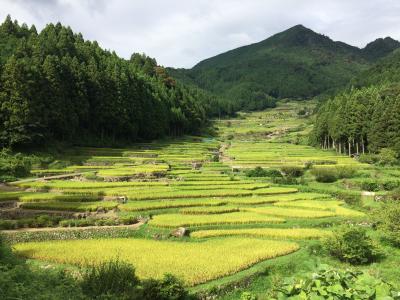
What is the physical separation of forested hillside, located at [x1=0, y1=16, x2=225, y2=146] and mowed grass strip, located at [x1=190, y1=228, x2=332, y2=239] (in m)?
33.4

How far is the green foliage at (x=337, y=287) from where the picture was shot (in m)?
6.86

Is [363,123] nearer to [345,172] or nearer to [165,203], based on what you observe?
[345,172]

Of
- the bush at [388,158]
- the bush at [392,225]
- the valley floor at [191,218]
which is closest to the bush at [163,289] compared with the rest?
the valley floor at [191,218]

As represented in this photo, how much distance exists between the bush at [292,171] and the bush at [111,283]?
4322cm

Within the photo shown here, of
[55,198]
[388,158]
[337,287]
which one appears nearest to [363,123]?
[388,158]

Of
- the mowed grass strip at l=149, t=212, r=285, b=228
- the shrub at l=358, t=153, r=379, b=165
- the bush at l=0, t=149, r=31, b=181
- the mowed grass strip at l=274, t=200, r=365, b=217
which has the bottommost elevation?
the mowed grass strip at l=274, t=200, r=365, b=217

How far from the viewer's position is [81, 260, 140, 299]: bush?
14.3 meters

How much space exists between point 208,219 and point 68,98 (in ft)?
137

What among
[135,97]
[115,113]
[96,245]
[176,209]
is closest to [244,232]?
[176,209]

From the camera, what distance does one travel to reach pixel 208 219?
30.6 meters

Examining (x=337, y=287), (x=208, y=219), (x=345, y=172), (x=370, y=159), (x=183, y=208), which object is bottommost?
(x=208, y=219)

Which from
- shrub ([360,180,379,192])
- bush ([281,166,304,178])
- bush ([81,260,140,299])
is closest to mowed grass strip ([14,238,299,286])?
bush ([81,260,140,299])

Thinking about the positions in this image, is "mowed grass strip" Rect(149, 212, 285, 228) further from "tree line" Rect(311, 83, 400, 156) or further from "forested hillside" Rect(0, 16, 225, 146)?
"tree line" Rect(311, 83, 400, 156)

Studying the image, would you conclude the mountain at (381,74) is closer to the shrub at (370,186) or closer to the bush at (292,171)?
the bush at (292,171)
